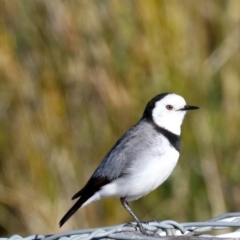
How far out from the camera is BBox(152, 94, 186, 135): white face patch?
474cm

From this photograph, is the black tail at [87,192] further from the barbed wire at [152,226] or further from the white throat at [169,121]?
the barbed wire at [152,226]

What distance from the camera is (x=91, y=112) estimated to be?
5.54 m

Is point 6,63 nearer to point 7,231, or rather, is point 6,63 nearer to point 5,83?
point 5,83

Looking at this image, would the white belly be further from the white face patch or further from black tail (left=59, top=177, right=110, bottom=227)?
the white face patch

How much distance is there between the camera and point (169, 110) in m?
4.79

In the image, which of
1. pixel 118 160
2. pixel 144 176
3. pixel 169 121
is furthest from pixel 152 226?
pixel 169 121

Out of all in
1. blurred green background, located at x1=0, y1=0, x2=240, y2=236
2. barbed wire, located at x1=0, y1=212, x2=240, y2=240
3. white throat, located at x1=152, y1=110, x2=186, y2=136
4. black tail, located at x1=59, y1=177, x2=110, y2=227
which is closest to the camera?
barbed wire, located at x1=0, y1=212, x2=240, y2=240

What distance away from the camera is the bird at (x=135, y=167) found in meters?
4.26

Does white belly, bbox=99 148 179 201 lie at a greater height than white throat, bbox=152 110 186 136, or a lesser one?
lesser

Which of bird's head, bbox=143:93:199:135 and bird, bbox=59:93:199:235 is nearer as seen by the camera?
bird, bbox=59:93:199:235

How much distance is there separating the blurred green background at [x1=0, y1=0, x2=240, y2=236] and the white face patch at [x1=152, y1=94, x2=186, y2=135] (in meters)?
0.83

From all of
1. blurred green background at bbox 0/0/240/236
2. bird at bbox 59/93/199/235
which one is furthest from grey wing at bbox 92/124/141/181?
blurred green background at bbox 0/0/240/236

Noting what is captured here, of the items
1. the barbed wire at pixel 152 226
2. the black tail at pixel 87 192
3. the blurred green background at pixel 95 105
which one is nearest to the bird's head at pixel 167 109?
the black tail at pixel 87 192

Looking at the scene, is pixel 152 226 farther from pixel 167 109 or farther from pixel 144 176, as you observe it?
pixel 167 109
